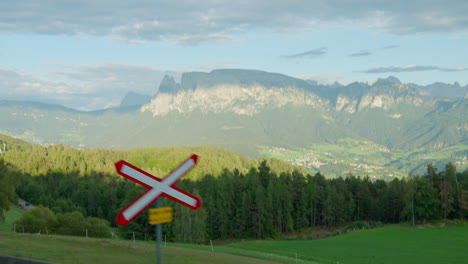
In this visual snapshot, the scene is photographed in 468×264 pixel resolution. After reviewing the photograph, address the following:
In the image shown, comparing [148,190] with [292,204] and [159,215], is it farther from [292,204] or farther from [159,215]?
[292,204]

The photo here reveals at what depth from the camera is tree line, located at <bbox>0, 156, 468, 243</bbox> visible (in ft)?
308

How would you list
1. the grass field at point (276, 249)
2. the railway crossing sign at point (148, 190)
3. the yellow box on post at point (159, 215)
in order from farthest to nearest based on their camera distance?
the grass field at point (276, 249) → the yellow box on post at point (159, 215) → the railway crossing sign at point (148, 190)

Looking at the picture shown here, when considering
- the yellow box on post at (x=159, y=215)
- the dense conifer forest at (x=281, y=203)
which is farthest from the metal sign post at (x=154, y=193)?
the dense conifer forest at (x=281, y=203)

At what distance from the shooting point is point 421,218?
94688 millimetres

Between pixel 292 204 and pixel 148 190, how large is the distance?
102 m

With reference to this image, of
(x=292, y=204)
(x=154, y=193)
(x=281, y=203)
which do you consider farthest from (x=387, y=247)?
(x=154, y=193)

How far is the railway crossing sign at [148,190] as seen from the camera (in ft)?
31.8

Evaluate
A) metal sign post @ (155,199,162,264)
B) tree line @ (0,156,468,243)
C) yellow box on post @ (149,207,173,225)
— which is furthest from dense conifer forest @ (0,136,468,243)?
yellow box on post @ (149,207,173,225)

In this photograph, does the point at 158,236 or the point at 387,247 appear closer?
the point at 158,236

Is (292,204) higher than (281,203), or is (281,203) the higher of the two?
(281,203)

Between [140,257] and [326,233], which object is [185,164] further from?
[326,233]

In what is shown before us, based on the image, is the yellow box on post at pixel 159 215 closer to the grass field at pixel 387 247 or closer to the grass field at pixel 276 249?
→ the grass field at pixel 276 249

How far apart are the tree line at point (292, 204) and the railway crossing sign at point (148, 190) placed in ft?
257

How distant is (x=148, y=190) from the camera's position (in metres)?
10.0
